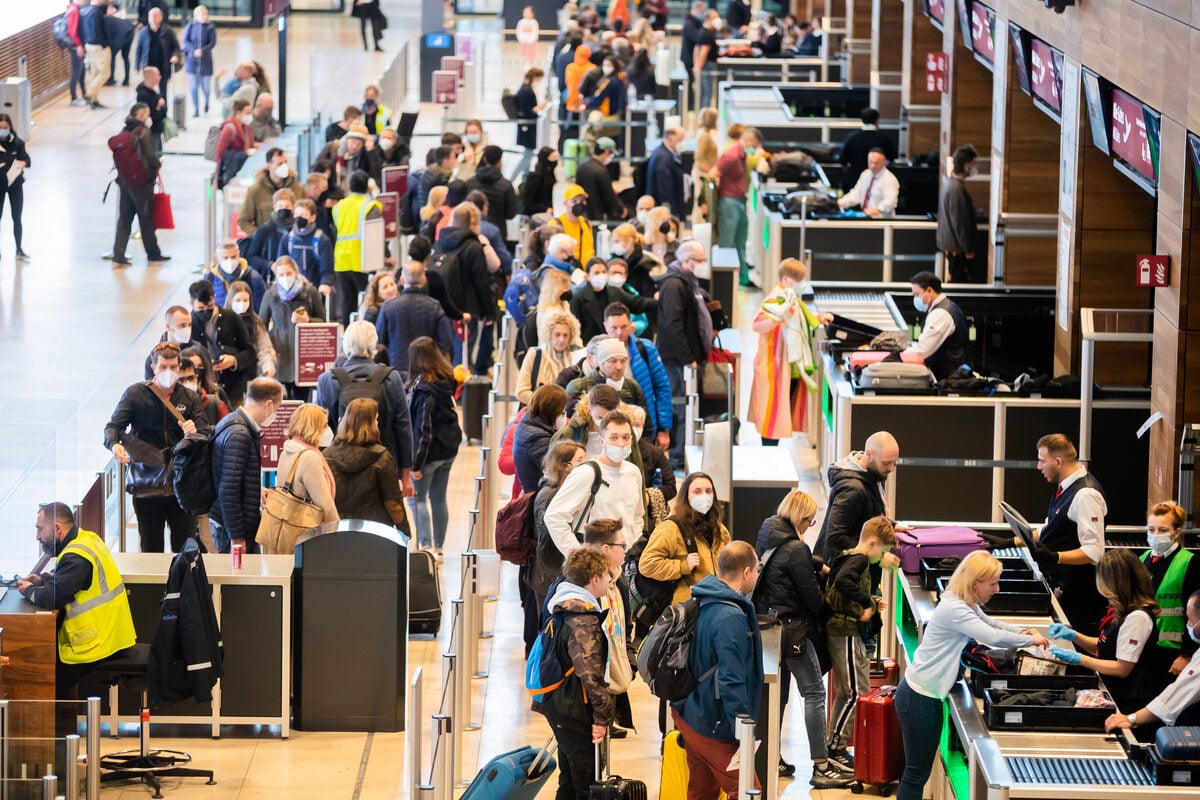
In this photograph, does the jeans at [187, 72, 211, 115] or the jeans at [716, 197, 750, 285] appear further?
the jeans at [187, 72, 211, 115]

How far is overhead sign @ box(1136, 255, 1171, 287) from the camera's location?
40.3 ft

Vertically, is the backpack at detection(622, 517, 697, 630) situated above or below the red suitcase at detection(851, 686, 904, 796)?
above

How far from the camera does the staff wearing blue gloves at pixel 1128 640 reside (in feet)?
30.6

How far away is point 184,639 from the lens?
9.92 metres

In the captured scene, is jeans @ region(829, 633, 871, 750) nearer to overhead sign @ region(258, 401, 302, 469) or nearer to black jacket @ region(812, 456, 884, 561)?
black jacket @ region(812, 456, 884, 561)

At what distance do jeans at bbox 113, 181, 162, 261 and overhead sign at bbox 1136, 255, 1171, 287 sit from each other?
12.9m

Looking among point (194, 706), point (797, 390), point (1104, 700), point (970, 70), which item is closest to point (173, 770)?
point (194, 706)

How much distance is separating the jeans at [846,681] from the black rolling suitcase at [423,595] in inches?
111

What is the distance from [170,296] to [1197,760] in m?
15.3

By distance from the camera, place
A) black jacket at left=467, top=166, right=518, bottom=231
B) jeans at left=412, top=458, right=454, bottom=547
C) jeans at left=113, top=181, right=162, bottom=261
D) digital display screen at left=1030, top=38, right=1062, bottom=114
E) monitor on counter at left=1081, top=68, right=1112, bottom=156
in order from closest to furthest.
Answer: jeans at left=412, top=458, right=454, bottom=547, monitor on counter at left=1081, top=68, right=1112, bottom=156, digital display screen at left=1030, top=38, right=1062, bottom=114, black jacket at left=467, top=166, right=518, bottom=231, jeans at left=113, top=181, right=162, bottom=261

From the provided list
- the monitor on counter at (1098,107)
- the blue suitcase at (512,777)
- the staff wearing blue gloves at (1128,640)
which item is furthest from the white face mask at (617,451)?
the monitor on counter at (1098,107)

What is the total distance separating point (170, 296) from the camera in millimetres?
21484

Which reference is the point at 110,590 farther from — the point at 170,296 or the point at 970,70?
the point at 970,70

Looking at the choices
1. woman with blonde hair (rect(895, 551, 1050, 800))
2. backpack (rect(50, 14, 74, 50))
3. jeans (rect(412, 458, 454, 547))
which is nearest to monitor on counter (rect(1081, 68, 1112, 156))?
jeans (rect(412, 458, 454, 547))
